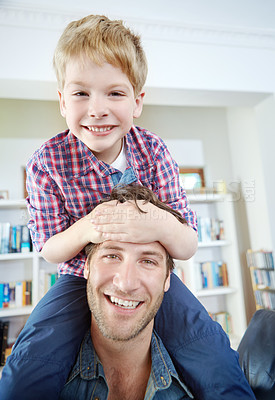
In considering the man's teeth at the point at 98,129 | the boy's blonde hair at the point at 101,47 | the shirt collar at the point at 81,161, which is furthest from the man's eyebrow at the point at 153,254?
the boy's blonde hair at the point at 101,47

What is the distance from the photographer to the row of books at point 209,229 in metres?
3.62

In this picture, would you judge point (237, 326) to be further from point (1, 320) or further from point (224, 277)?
point (1, 320)

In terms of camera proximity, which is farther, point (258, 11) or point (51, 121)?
point (51, 121)

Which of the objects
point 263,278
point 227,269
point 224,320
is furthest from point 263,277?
point 224,320

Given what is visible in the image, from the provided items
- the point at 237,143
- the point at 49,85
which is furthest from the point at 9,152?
the point at 237,143

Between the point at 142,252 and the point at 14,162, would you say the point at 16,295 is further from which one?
the point at 142,252

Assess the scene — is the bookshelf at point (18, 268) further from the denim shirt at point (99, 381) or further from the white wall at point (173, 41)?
the denim shirt at point (99, 381)

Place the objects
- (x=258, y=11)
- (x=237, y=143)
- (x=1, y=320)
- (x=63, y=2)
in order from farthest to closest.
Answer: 1. (x=237, y=143)
2. (x=1, y=320)
3. (x=258, y=11)
4. (x=63, y=2)

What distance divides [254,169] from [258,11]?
1.72 metres

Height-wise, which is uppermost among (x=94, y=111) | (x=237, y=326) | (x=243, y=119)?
(x=243, y=119)

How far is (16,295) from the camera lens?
3.13m

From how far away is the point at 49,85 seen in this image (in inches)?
96.7

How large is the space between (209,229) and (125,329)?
282 cm

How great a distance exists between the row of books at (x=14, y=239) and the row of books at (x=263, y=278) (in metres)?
2.48
